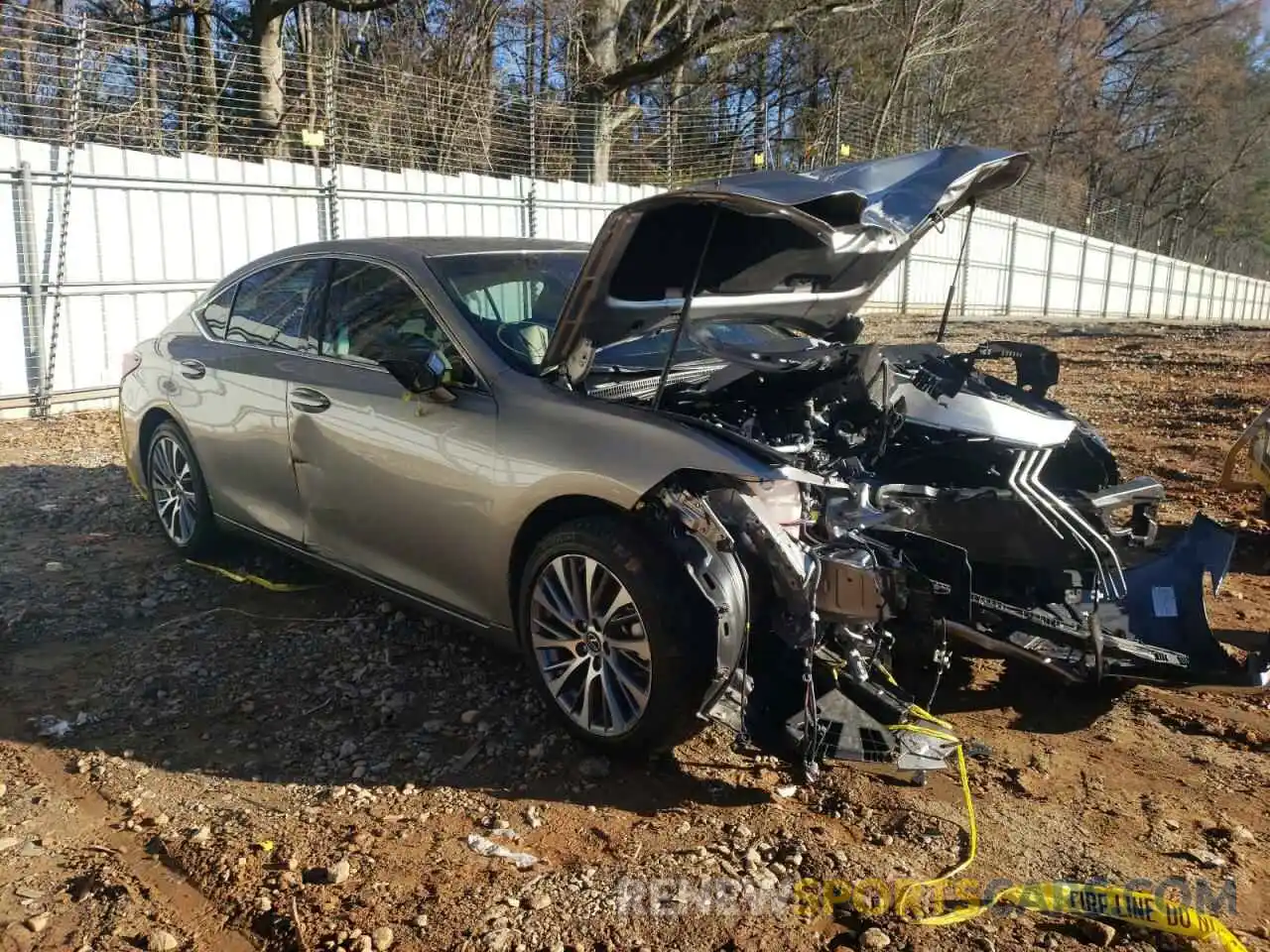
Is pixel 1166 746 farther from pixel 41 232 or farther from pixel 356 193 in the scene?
pixel 356 193

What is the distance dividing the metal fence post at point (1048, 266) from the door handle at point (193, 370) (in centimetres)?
2614

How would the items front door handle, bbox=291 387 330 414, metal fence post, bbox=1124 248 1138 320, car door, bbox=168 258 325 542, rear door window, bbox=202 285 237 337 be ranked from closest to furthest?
front door handle, bbox=291 387 330 414, car door, bbox=168 258 325 542, rear door window, bbox=202 285 237 337, metal fence post, bbox=1124 248 1138 320

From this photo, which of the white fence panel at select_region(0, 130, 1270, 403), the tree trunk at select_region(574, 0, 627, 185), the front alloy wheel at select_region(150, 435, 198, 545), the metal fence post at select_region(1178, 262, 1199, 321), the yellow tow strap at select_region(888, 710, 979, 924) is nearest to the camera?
the yellow tow strap at select_region(888, 710, 979, 924)

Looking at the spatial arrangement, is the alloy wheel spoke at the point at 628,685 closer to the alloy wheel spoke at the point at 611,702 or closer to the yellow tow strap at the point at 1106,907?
Result: the alloy wheel spoke at the point at 611,702

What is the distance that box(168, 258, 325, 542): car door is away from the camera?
4602 mm

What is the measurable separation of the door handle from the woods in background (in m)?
6.20

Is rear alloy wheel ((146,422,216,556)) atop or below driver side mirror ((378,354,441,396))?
below

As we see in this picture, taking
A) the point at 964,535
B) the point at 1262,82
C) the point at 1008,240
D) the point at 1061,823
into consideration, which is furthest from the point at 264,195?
the point at 1262,82

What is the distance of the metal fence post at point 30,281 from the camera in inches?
365

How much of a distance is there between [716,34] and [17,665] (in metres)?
18.3

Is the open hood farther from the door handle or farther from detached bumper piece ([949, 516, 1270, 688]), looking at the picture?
the door handle

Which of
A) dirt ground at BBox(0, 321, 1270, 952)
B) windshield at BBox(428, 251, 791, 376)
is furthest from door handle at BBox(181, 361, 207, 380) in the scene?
windshield at BBox(428, 251, 791, 376)

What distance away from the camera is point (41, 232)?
948cm

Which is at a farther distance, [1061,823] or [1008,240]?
[1008,240]
